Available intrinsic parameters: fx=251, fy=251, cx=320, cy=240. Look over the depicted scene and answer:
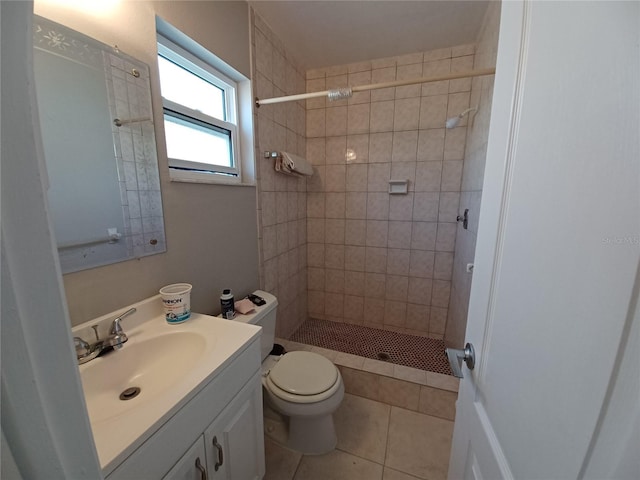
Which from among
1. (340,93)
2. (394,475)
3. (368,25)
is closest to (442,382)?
(394,475)

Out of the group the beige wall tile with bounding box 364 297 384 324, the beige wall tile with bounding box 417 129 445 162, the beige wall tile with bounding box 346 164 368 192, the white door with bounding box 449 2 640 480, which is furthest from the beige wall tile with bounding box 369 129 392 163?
the white door with bounding box 449 2 640 480

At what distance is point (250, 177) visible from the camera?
1.57 meters

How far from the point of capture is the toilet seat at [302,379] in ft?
3.98

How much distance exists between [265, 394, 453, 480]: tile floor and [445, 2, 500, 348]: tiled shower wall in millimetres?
555

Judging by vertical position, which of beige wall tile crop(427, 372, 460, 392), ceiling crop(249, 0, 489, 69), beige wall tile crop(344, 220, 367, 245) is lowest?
beige wall tile crop(427, 372, 460, 392)

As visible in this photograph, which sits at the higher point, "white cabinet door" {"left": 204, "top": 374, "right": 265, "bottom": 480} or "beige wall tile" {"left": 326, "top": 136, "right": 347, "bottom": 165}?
"beige wall tile" {"left": 326, "top": 136, "right": 347, "bottom": 165}

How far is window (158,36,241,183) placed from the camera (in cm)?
116

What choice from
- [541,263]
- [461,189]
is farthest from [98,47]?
[461,189]

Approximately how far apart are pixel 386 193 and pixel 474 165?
Result: 28.7 inches

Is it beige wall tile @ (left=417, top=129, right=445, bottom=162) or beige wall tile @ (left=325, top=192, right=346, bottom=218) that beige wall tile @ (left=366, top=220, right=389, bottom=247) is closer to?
beige wall tile @ (left=325, top=192, right=346, bottom=218)

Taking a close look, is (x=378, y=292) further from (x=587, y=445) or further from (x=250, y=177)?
(x=587, y=445)

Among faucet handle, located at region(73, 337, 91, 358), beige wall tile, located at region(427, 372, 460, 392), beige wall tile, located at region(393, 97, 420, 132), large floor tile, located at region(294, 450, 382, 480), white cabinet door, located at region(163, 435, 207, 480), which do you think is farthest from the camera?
beige wall tile, located at region(393, 97, 420, 132)

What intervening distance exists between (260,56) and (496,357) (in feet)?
6.21

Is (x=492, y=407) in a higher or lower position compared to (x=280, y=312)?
higher
